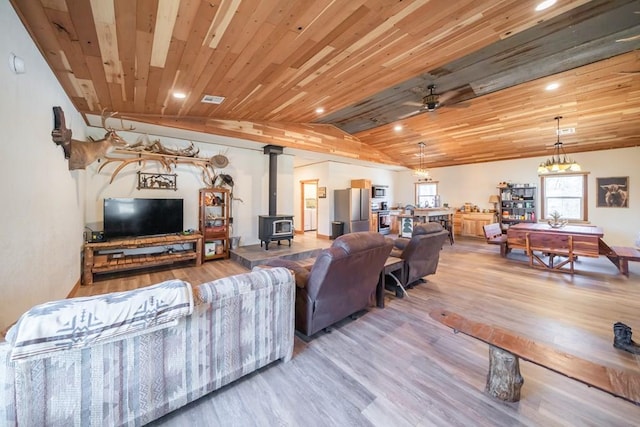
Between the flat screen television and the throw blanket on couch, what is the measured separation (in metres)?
3.75

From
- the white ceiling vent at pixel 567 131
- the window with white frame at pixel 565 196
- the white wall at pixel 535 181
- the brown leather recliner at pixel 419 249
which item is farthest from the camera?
the window with white frame at pixel 565 196

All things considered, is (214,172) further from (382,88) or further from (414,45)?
(414,45)

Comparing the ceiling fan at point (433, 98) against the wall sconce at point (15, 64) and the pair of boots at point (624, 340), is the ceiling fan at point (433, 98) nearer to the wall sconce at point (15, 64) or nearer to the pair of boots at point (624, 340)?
the pair of boots at point (624, 340)

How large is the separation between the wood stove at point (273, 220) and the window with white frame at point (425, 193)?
6055 mm

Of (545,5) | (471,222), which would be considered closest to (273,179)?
(545,5)

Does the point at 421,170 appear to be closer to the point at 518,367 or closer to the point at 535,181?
the point at 535,181

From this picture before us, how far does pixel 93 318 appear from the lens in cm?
120

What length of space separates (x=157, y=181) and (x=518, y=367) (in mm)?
6008

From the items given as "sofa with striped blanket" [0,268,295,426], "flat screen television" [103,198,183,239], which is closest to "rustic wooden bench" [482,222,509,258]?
"sofa with striped blanket" [0,268,295,426]

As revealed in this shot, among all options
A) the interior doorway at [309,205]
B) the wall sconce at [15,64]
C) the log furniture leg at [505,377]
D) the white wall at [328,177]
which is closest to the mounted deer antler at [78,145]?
the wall sconce at [15,64]

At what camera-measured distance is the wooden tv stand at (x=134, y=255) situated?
388cm

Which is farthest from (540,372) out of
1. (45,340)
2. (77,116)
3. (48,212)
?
(77,116)

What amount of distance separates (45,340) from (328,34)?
116 inches

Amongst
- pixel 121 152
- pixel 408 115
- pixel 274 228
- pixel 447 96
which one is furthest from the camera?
pixel 274 228
